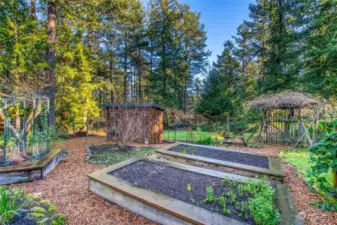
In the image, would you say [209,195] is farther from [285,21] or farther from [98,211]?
[285,21]

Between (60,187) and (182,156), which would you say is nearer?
(60,187)

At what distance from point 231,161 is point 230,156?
57 cm

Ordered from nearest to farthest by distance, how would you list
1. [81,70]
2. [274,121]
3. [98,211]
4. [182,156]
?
[98,211], [182,156], [274,121], [81,70]

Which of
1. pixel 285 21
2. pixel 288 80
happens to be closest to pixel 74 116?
pixel 288 80

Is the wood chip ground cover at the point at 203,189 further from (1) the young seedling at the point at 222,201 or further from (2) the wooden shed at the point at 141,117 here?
(2) the wooden shed at the point at 141,117

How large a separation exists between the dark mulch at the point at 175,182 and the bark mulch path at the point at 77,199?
1.76ft

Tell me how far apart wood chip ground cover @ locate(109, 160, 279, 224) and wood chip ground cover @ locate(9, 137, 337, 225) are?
539 mm

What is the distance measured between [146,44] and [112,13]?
525 centimetres

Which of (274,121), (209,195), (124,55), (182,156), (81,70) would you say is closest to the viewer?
(209,195)

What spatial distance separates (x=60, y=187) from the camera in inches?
140

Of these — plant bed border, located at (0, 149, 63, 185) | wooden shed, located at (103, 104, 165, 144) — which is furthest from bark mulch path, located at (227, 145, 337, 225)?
wooden shed, located at (103, 104, 165, 144)

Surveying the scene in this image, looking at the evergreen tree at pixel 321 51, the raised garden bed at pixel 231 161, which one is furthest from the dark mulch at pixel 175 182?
the evergreen tree at pixel 321 51

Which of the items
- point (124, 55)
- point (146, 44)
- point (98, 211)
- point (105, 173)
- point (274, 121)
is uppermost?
point (146, 44)

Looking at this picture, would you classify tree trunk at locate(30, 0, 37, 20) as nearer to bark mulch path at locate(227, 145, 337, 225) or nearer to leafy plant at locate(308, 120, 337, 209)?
leafy plant at locate(308, 120, 337, 209)
